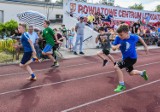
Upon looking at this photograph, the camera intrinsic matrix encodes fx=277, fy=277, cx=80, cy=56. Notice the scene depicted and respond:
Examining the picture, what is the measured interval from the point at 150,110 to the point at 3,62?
8.05 m

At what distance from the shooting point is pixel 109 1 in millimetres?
31938

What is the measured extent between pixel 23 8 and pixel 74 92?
27163mm

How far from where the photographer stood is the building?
103ft

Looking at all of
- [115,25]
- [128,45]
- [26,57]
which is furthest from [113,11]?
[128,45]

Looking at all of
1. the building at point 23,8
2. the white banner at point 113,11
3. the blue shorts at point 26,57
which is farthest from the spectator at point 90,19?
the blue shorts at point 26,57

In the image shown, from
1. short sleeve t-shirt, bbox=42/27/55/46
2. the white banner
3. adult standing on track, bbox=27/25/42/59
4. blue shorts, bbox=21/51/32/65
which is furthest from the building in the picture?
blue shorts, bbox=21/51/32/65

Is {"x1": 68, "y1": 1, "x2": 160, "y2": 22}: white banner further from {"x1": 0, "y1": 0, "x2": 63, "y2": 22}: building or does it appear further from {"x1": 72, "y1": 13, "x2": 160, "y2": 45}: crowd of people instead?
{"x1": 0, "y1": 0, "x2": 63, "y2": 22}: building

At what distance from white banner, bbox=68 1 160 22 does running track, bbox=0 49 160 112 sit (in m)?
12.8

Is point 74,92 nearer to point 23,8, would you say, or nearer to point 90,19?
point 90,19

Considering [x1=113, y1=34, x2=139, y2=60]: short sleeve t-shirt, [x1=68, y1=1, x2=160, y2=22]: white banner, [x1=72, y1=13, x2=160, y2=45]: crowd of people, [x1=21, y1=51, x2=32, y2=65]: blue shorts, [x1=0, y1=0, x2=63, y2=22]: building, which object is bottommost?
[x1=21, y1=51, x2=32, y2=65]: blue shorts

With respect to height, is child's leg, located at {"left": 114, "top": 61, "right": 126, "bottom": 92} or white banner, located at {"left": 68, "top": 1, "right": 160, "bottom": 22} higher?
white banner, located at {"left": 68, "top": 1, "right": 160, "bottom": 22}

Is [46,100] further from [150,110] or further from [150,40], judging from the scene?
[150,40]

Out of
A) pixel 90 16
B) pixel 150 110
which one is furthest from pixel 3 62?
pixel 90 16

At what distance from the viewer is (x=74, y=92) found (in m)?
7.47
